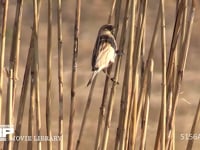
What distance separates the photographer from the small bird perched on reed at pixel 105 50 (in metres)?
1.37

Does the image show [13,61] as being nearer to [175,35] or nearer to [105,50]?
[105,50]

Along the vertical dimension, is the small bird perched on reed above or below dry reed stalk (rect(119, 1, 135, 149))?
above

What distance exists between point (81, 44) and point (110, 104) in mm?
2482

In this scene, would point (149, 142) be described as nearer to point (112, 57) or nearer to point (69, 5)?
point (69, 5)

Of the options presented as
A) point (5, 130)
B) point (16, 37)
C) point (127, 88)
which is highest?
point (16, 37)

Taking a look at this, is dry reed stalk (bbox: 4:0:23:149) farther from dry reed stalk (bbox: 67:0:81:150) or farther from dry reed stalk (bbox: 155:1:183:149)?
dry reed stalk (bbox: 155:1:183:149)

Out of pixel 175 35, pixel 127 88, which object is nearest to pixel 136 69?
pixel 127 88

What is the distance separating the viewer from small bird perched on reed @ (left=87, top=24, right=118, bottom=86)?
1.37 metres

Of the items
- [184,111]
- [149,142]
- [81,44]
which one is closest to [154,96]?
[184,111]

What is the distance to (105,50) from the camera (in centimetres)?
139

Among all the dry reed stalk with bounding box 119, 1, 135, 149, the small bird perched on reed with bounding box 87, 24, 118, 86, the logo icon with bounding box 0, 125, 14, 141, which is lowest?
the logo icon with bounding box 0, 125, 14, 141

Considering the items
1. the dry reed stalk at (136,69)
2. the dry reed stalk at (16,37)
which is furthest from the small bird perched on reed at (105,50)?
the dry reed stalk at (16,37)

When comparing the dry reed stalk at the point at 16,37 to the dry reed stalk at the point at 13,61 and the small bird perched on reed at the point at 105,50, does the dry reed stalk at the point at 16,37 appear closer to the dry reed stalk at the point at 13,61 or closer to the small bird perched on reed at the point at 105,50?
the dry reed stalk at the point at 13,61

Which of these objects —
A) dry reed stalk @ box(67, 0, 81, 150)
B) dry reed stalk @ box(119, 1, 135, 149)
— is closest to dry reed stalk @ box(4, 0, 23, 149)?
dry reed stalk @ box(67, 0, 81, 150)
